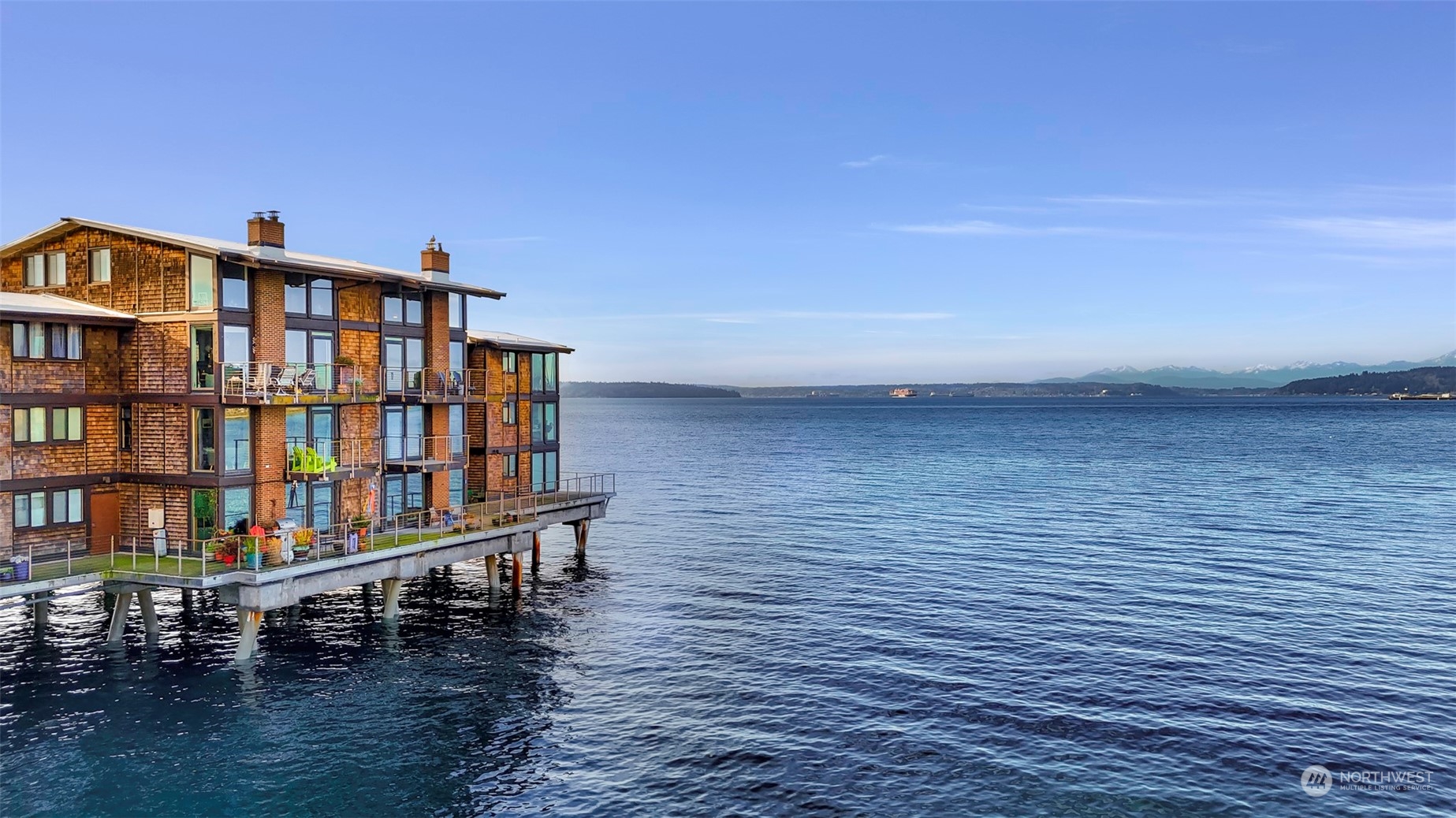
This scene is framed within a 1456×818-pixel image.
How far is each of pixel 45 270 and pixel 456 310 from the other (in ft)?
57.1

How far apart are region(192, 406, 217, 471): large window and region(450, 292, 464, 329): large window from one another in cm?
1368

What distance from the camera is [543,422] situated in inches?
2347

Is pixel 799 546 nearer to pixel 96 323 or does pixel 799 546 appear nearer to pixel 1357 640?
pixel 1357 640

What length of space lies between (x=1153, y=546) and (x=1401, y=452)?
10004 centimetres

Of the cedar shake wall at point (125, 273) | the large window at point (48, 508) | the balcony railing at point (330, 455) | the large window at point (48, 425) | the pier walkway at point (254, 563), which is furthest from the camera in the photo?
the balcony railing at point (330, 455)

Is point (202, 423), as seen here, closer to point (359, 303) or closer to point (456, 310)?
point (359, 303)

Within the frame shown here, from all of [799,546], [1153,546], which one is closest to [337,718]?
[799,546]

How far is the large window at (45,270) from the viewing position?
41.6 m

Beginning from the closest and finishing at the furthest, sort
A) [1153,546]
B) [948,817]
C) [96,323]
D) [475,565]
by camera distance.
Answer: [948,817], [96,323], [475,565], [1153,546]

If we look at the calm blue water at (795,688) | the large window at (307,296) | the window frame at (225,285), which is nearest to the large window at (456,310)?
the large window at (307,296)

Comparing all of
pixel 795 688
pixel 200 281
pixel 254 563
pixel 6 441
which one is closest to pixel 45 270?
pixel 200 281

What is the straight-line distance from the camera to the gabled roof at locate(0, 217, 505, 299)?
122 feet

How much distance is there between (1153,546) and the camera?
60.8 m

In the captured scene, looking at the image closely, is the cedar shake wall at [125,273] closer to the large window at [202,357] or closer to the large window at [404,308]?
the large window at [202,357]
